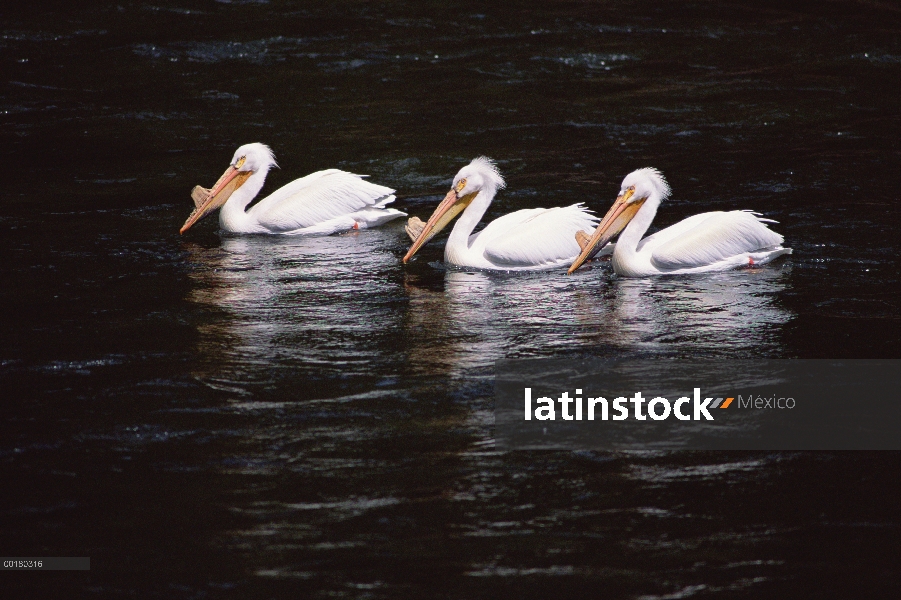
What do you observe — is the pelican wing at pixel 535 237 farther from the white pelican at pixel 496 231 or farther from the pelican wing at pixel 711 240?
the pelican wing at pixel 711 240

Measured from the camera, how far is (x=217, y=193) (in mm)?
8852

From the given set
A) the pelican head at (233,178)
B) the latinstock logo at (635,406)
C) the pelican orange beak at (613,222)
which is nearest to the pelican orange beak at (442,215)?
the pelican orange beak at (613,222)

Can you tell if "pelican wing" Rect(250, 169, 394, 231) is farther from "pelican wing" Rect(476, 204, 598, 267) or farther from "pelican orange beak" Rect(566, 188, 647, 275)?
"pelican orange beak" Rect(566, 188, 647, 275)

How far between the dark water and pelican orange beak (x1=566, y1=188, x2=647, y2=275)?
7.2 inches

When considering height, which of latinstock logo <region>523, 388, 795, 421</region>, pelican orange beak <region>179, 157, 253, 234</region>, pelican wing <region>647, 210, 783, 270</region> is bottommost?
latinstock logo <region>523, 388, 795, 421</region>

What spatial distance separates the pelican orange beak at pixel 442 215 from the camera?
8047 mm

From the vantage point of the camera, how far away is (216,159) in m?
10.6

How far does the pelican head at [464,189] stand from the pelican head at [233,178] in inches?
64.6

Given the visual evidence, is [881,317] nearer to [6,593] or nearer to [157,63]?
[6,593]

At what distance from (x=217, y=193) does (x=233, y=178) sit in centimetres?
21

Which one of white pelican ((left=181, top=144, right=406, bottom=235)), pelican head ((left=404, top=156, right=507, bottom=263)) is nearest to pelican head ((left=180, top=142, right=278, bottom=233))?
white pelican ((left=181, top=144, right=406, bottom=235))

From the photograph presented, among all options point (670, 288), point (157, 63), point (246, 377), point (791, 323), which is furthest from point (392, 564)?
A: point (157, 63)

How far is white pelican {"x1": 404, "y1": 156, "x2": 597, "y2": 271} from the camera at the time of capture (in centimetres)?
773

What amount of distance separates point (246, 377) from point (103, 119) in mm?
7085
